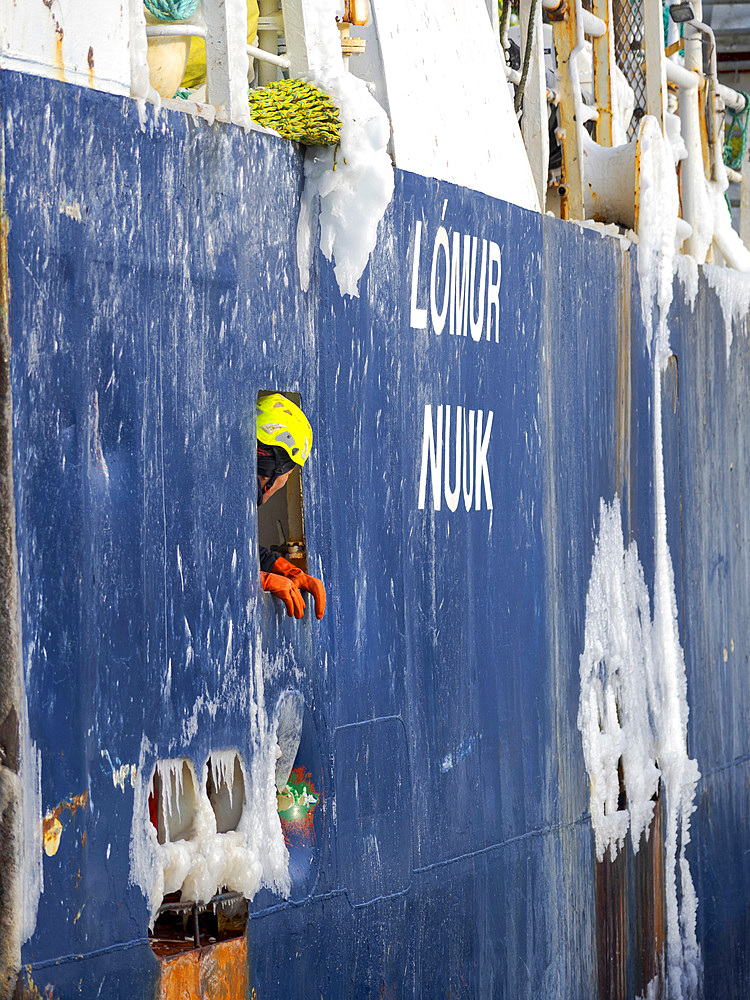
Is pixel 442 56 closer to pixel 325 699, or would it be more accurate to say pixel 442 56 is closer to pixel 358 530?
pixel 358 530

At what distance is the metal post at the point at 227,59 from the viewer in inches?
130

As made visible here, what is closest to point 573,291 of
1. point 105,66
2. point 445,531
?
point 445,531

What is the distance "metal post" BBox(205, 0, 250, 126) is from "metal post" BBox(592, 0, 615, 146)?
3.21 m

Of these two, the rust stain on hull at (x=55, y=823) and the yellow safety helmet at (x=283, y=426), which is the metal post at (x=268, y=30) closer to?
the yellow safety helmet at (x=283, y=426)

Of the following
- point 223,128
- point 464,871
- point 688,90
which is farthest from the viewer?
point 688,90

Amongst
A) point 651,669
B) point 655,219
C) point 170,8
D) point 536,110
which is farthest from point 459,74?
point 651,669

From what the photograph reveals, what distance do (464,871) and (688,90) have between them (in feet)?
15.9

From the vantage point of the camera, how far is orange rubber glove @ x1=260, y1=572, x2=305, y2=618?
3.40 m

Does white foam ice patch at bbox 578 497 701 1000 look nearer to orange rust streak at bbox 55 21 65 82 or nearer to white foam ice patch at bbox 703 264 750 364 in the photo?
white foam ice patch at bbox 703 264 750 364

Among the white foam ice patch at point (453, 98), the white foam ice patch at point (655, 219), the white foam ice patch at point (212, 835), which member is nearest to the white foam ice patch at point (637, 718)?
the white foam ice patch at point (655, 219)

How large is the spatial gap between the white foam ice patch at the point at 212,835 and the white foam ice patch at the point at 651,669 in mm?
2042

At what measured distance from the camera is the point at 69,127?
2842 mm

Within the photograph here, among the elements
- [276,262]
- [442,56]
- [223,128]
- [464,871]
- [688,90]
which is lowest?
[464,871]

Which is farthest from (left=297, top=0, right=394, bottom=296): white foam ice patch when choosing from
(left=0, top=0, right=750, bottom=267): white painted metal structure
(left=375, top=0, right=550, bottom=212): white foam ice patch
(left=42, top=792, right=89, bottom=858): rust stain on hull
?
(left=42, top=792, right=89, bottom=858): rust stain on hull
